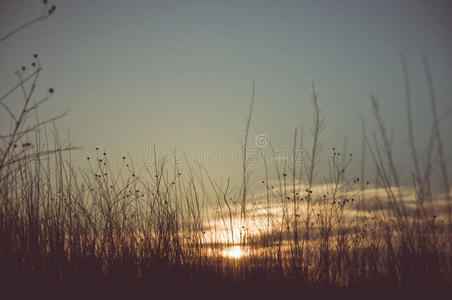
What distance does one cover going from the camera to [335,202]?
13.1ft

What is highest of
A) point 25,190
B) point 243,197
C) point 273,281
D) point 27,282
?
point 25,190

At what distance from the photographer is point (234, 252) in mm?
4074

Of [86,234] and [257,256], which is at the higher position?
[86,234]

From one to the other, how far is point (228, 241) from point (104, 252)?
50.0 inches

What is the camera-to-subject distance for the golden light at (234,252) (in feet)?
13.4

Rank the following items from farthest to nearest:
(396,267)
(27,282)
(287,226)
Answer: (287,226) < (396,267) < (27,282)

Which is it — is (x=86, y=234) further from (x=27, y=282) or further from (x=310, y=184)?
(x=310, y=184)

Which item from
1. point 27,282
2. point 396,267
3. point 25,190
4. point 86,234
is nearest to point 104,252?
point 86,234

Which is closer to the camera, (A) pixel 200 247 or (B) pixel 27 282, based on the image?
(B) pixel 27 282

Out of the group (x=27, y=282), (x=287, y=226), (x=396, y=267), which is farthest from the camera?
(x=287, y=226)

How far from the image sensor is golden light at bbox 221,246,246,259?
4070 mm

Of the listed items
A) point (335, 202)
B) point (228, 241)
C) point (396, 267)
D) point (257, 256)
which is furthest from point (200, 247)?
point (396, 267)

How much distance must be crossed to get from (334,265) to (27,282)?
2.79 m

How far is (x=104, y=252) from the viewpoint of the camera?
13.0 feet
